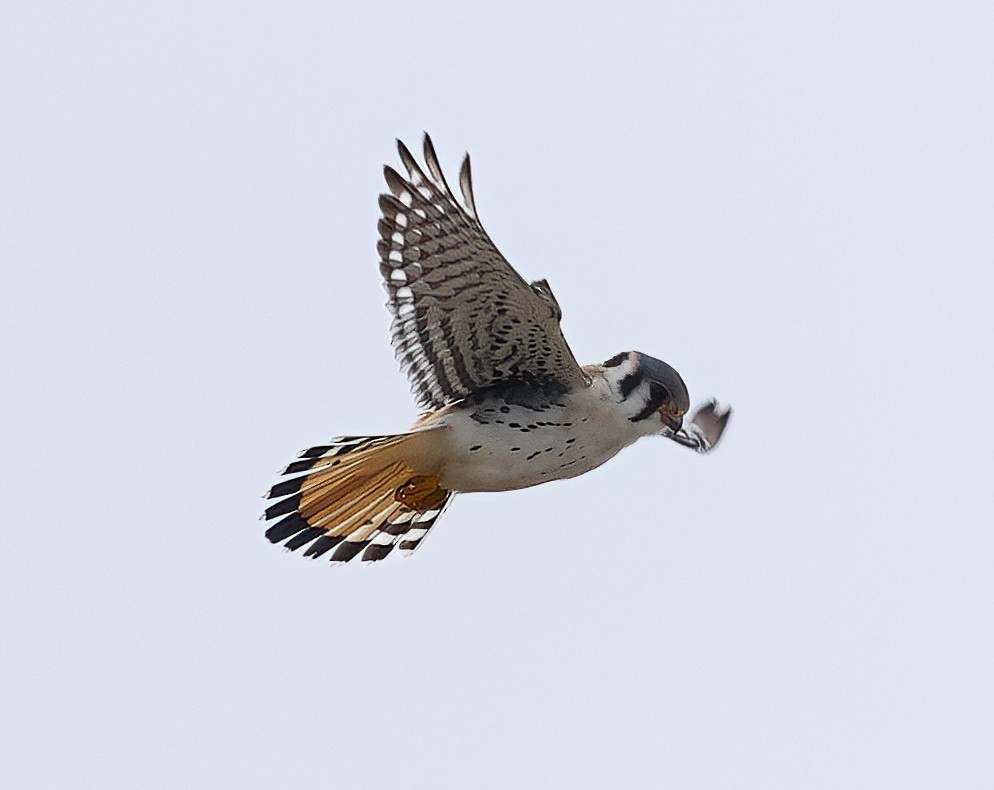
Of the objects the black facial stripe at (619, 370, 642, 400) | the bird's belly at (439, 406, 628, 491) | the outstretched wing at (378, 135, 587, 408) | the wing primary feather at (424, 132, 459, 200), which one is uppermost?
the wing primary feather at (424, 132, 459, 200)

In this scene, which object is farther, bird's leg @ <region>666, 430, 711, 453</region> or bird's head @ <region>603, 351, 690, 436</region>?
bird's leg @ <region>666, 430, 711, 453</region>

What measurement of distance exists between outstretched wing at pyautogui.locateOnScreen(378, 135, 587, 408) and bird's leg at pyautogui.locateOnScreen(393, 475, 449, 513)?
0.34m

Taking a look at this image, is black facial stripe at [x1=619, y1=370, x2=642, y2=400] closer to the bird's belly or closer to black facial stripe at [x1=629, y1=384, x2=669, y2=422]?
black facial stripe at [x1=629, y1=384, x2=669, y2=422]

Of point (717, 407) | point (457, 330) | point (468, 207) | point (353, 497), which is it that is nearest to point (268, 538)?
point (353, 497)

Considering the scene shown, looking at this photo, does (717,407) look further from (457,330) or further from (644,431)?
(457,330)

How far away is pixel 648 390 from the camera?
8.45m

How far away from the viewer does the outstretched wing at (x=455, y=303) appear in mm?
7539

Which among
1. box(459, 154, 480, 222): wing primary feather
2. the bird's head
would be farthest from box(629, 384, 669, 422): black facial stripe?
box(459, 154, 480, 222): wing primary feather

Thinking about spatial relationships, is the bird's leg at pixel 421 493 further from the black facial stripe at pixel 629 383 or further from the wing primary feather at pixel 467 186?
the wing primary feather at pixel 467 186

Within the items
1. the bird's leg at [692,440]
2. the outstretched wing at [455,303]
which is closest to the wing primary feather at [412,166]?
the outstretched wing at [455,303]

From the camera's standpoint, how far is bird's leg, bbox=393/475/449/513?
8438 mm

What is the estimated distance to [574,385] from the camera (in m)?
8.30

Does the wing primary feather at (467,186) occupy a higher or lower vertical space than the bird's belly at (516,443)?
higher

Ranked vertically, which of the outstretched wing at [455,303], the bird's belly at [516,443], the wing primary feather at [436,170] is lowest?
the bird's belly at [516,443]
